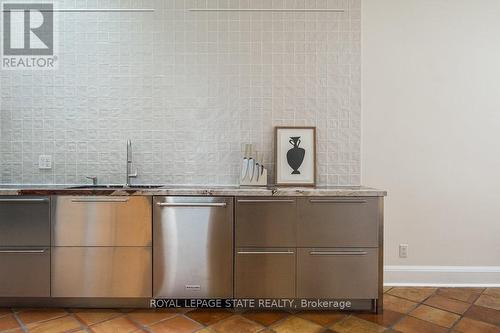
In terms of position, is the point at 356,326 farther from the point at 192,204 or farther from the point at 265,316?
the point at 192,204

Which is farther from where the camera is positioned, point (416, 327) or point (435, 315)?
point (435, 315)

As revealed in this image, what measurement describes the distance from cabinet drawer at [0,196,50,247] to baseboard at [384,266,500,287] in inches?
115

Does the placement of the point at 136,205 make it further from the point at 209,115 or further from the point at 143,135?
the point at 209,115

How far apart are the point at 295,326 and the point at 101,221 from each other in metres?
1.60

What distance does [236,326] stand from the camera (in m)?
1.94

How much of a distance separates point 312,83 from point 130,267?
2.21 meters

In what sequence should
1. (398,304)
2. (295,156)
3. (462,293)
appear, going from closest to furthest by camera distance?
1. (398,304)
2. (462,293)
3. (295,156)

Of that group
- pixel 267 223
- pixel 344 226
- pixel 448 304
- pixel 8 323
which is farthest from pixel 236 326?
pixel 448 304

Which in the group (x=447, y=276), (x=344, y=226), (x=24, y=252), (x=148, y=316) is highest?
(x=344, y=226)

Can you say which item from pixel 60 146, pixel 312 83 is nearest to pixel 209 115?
pixel 312 83

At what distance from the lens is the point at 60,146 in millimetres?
2641

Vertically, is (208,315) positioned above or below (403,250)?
below

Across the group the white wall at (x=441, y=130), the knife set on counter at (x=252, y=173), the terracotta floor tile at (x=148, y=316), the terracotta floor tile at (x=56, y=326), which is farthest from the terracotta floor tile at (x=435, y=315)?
the terracotta floor tile at (x=56, y=326)

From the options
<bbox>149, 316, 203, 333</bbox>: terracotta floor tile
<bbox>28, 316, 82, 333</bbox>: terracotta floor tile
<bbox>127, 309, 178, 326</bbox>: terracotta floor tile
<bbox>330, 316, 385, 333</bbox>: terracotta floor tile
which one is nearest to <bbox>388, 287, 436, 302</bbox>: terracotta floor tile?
<bbox>330, 316, 385, 333</bbox>: terracotta floor tile
